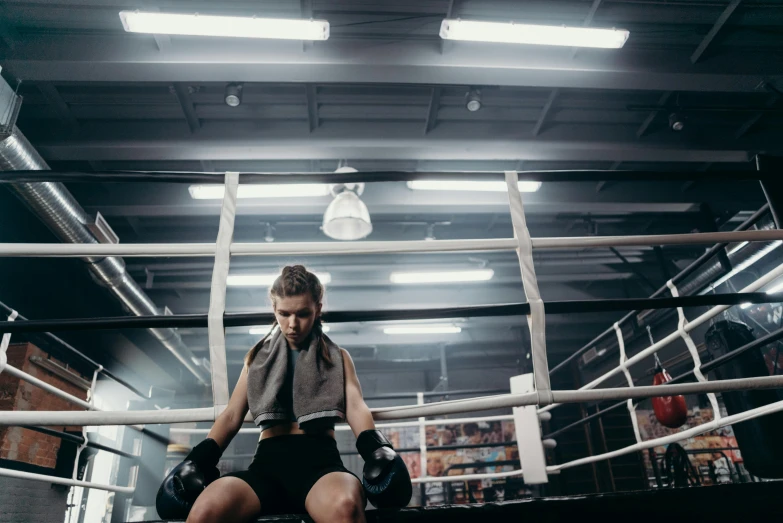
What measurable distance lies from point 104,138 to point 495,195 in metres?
4.17

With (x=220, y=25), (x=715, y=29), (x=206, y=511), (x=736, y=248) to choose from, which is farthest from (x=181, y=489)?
(x=736, y=248)

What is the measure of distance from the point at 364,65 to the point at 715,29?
2.89m

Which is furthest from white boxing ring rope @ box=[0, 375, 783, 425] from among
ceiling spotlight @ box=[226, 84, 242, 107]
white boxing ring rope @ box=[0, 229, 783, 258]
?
ceiling spotlight @ box=[226, 84, 242, 107]

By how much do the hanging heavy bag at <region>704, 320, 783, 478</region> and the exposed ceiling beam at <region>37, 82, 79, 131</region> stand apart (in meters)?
5.74

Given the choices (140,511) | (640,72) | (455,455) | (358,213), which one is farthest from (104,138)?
(455,455)

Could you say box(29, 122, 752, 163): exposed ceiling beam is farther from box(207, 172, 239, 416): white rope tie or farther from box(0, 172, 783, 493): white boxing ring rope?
box(207, 172, 239, 416): white rope tie

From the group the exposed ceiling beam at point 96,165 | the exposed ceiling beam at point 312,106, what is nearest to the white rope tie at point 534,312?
the exposed ceiling beam at point 312,106

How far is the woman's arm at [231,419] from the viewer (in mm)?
1197

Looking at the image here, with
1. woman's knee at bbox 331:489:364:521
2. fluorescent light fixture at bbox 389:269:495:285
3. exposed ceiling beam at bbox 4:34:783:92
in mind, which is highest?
exposed ceiling beam at bbox 4:34:783:92

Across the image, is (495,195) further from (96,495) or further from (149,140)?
(96,495)

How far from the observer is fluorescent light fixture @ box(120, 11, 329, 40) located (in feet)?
10.2

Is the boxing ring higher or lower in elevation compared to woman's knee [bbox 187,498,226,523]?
higher

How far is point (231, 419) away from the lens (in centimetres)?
125

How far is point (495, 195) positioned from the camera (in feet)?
17.9
